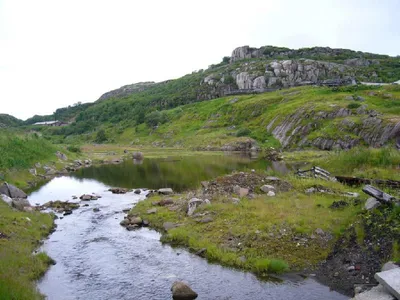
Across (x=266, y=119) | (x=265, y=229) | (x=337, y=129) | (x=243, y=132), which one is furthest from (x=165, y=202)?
(x=266, y=119)

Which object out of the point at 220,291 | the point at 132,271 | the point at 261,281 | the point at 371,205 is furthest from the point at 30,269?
the point at 371,205

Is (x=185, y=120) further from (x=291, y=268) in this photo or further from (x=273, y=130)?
(x=291, y=268)

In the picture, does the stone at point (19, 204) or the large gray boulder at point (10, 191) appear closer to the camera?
the stone at point (19, 204)

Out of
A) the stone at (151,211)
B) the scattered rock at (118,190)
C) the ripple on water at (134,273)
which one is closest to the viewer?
the ripple on water at (134,273)

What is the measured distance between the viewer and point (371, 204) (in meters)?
24.7

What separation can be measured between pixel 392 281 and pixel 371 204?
1041 cm

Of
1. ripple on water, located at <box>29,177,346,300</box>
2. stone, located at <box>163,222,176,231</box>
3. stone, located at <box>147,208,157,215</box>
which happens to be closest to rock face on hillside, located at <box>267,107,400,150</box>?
stone, located at <box>147,208,157,215</box>

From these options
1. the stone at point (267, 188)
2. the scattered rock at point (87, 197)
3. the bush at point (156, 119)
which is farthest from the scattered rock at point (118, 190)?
the bush at point (156, 119)

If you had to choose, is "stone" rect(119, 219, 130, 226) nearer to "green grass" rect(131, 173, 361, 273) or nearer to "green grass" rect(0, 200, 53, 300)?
"green grass" rect(131, 173, 361, 273)

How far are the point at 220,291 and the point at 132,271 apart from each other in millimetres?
6187

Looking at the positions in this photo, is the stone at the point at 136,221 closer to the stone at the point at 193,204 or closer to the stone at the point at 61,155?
the stone at the point at 193,204

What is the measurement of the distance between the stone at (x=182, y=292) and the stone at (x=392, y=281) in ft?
30.1

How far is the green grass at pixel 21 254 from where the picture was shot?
679 inches

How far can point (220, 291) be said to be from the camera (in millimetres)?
19766
